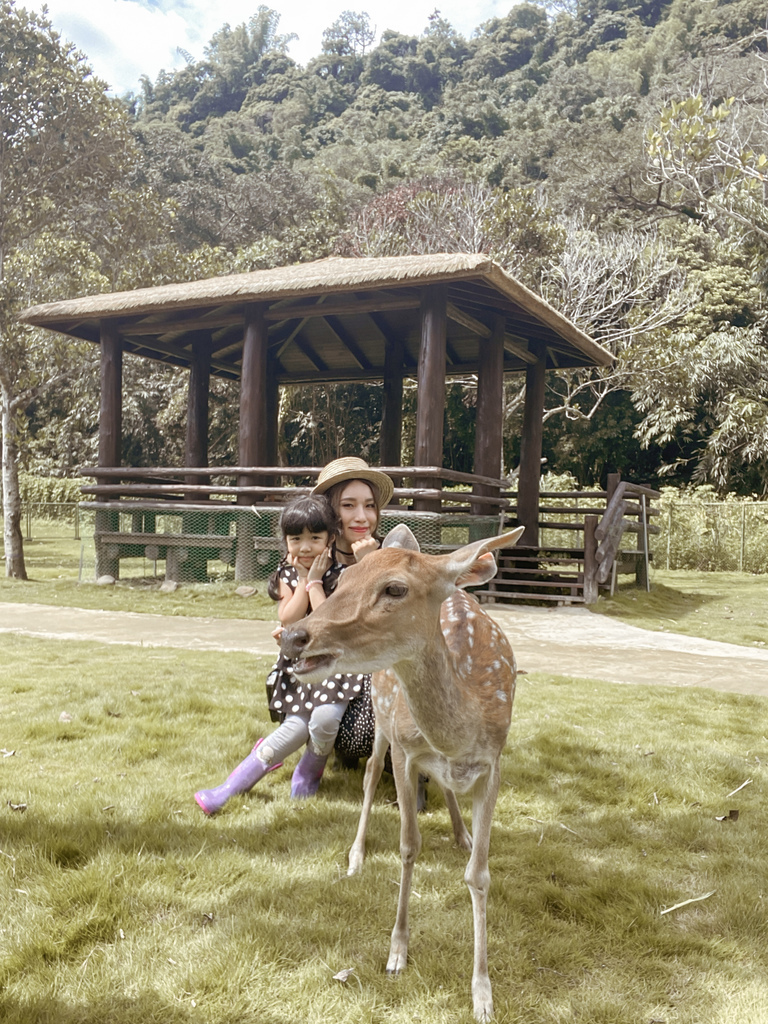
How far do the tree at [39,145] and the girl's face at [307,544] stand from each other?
12588 millimetres

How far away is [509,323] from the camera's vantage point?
12.9m

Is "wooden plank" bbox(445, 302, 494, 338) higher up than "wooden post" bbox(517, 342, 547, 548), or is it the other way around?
"wooden plank" bbox(445, 302, 494, 338)

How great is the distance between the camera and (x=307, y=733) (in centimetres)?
348

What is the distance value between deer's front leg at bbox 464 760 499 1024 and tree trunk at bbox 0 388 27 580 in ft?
43.0

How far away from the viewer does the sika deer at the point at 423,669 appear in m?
1.93

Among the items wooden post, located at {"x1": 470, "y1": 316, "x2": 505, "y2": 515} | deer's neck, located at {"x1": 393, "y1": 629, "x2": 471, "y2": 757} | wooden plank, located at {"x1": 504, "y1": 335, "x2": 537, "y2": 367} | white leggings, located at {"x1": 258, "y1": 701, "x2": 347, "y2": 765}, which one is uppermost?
wooden plank, located at {"x1": 504, "y1": 335, "x2": 537, "y2": 367}

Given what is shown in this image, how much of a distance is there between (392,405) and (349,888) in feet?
42.5

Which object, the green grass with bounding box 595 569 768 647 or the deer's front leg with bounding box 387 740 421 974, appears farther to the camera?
the green grass with bounding box 595 569 768 647

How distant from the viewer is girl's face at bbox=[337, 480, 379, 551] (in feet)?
11.7

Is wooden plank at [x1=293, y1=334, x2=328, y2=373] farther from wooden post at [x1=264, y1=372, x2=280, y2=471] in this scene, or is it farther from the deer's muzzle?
the deer's muzzle

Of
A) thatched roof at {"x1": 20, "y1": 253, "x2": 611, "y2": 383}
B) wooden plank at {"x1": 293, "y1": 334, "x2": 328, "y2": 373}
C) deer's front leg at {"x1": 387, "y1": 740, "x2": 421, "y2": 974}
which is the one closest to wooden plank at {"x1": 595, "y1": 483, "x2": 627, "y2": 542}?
thatched roof at {"x1": 20, "y1": 253, "x2": 611, "y2": 383}

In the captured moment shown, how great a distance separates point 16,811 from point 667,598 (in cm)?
1157

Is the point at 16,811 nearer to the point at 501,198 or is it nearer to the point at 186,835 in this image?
the point at 186,835

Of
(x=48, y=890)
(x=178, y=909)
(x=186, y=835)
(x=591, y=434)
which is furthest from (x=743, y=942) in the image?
(x=591, y=434)
